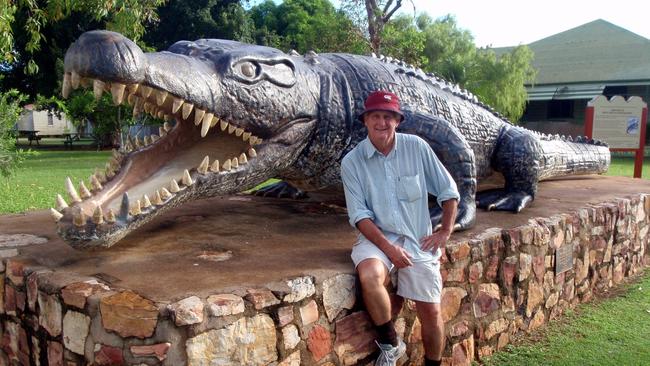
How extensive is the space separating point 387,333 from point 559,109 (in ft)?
74.3

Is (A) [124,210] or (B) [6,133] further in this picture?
(B) [6,133]

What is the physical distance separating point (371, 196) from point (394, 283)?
44cm

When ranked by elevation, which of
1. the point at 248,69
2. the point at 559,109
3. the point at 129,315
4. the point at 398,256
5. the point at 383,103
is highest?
the point at 559,109

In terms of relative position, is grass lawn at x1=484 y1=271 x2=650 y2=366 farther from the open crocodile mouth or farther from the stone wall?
the open crocodile mouth

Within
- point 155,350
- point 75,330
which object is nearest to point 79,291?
point 75,330

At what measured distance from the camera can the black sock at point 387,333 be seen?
2.49m

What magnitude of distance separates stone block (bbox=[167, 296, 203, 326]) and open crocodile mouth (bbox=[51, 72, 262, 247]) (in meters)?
0.62

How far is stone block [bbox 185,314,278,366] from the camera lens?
204 cm

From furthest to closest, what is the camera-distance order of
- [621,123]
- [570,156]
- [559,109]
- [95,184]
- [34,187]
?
[559,109] → [34,187] → [621,123] → [570,156] → [95,184]

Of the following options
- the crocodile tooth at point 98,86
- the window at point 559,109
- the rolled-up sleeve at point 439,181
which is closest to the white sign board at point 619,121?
the rolled-up sleeve at point 439,181

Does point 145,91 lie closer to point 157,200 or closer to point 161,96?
point 161,96

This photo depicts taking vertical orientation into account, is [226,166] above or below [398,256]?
above

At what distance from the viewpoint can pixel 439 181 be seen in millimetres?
2656

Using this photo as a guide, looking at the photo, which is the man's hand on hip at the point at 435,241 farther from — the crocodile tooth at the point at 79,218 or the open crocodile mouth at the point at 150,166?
the crocodile tooth at the point at 79,218
